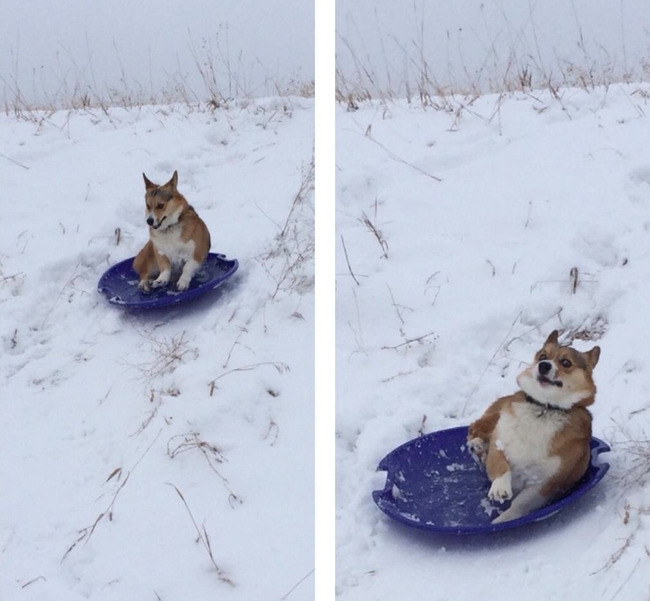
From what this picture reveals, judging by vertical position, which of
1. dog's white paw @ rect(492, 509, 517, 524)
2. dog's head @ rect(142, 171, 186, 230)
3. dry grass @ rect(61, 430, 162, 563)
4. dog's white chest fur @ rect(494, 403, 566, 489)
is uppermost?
dog's head @ rect(142, 171, 186, 230)

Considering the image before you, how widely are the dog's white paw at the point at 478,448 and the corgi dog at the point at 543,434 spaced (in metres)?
0.03

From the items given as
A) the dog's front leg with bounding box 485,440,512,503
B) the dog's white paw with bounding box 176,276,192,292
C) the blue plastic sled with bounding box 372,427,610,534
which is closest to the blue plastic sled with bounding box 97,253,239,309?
the dog's white paw with bounding box 176,276,192,292

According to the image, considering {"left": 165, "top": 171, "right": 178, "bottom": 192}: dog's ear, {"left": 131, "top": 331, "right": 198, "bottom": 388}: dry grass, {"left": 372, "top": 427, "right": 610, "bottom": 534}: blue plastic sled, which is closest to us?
{"left": 372, "top": 427, "right": 610, "bottom": 534}: blue plastic sled

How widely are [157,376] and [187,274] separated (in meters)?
0.24

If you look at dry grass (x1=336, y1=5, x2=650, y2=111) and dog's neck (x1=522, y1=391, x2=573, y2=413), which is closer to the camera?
dog's neck (x1=522, y1=391, x2=573, y2=413)

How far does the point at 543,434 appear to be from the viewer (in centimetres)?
148

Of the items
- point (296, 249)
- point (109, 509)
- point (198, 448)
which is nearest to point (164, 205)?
point (296, 249)

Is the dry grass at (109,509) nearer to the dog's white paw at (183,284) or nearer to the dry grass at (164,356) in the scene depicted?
the dry grass at (164,356)

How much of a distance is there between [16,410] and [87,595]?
0.49m

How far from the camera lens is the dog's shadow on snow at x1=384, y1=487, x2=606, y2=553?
1.47 metres

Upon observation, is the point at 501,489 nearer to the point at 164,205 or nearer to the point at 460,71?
the point at 164,205

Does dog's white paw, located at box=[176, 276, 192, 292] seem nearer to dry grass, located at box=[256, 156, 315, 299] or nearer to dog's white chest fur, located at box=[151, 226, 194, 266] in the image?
dog's white chest fur, located at box=[151, 226, 194, 266]

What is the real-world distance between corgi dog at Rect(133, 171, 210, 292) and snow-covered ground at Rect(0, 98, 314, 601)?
8cm

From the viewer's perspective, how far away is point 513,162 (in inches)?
82.7
